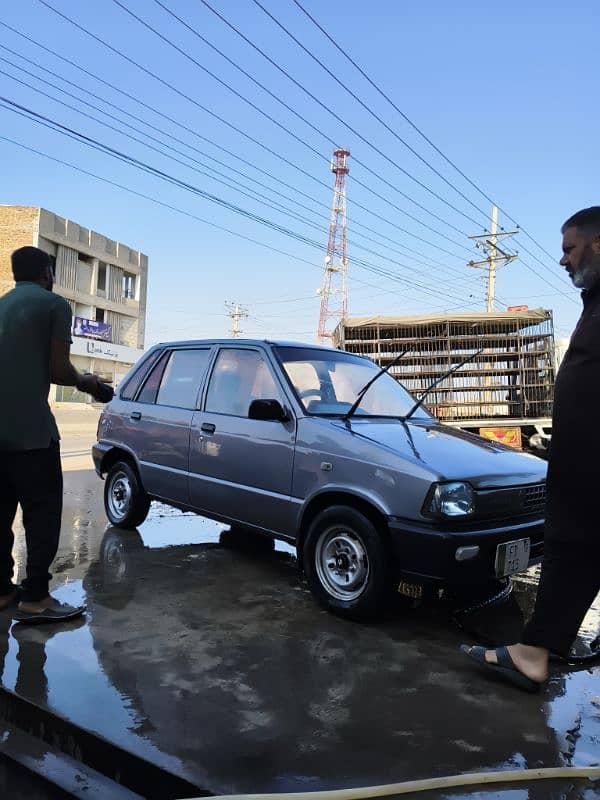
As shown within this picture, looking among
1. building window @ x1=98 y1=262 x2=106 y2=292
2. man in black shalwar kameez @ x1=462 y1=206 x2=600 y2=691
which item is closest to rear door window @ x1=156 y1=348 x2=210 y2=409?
man in black shalwar kameez @ x1=462 y1=206 x2=600 y2=691

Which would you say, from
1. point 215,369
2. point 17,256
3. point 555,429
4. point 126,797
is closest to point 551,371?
point 215,369

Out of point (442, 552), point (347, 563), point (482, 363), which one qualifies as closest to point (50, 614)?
point (347, 563)

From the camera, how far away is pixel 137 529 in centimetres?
589

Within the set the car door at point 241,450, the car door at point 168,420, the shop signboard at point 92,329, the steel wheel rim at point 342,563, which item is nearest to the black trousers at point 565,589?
the steel wheel rim at point 342,563

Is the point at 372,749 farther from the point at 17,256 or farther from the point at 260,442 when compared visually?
the point at 17,256

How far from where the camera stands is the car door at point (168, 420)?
4.88 m

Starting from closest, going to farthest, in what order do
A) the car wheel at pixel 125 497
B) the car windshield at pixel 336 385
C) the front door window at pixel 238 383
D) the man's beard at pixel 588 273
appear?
the man's beard at pixel 588 273
the car windshield at pixel 336 385
the front door window at pixel 238 383
the car wheel at pixel 125 497

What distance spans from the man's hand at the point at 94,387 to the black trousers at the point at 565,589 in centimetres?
250

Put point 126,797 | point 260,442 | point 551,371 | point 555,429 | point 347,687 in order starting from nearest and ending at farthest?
point 126,797
point 555,429
point 347,687
point 260,442
point 551,371

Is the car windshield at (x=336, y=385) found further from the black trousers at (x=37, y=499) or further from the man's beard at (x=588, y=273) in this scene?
the man's beard at (x=588, y=273)

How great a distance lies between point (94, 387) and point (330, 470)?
4.85ft

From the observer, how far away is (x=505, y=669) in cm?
285

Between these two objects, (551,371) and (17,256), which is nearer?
(17,256)

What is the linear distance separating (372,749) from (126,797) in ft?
2.95
